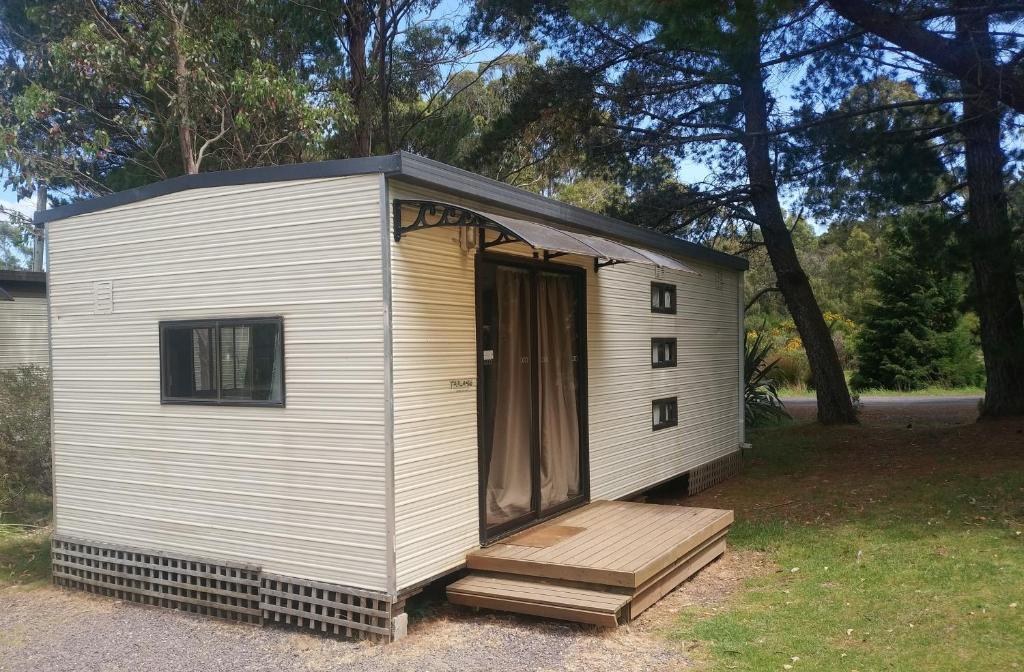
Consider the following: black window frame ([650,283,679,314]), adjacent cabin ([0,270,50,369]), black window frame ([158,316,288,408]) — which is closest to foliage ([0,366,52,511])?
adjacent cabin ([0,270,50,369])

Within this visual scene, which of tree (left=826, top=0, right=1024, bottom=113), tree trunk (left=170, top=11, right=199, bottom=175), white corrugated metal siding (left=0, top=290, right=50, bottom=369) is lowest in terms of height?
white corrugated metal siding (left=0, top=290, right=50, bottom=369)

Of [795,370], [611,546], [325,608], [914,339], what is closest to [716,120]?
[611,546]

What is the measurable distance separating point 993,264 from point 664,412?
3.87 meters

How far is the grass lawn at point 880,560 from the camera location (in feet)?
13.0

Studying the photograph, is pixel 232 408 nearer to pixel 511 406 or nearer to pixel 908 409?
pixel 511 406

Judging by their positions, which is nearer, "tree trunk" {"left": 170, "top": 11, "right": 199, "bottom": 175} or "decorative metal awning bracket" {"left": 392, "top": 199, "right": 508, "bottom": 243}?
"decorative metal awning bracket" {"left": 392, "top": 199, "right": 508, "bottom": 243}

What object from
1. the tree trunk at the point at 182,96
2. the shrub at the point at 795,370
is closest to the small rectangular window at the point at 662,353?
the tree trunk at the point at 182,96

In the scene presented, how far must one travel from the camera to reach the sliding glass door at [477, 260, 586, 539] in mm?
5246

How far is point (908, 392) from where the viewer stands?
18047 mm

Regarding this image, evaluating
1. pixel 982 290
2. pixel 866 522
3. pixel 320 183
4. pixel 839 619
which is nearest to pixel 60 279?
pixel 320 183

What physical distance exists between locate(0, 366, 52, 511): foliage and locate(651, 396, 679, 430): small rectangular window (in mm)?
5419

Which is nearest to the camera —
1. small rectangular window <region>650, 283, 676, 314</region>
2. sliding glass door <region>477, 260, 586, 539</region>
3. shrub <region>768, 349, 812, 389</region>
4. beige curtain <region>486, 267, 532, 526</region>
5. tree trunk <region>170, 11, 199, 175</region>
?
sliding glass door <region>477, 260, 586, 539</region>

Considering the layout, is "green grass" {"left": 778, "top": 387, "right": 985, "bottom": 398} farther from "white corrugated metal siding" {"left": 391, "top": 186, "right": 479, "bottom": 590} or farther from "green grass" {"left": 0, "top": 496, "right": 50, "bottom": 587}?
"green grass" {"left": 0, "top": 496, "right": 50, "bottom": 587}

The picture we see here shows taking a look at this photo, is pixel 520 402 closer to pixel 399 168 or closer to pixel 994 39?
pixel 399 168
